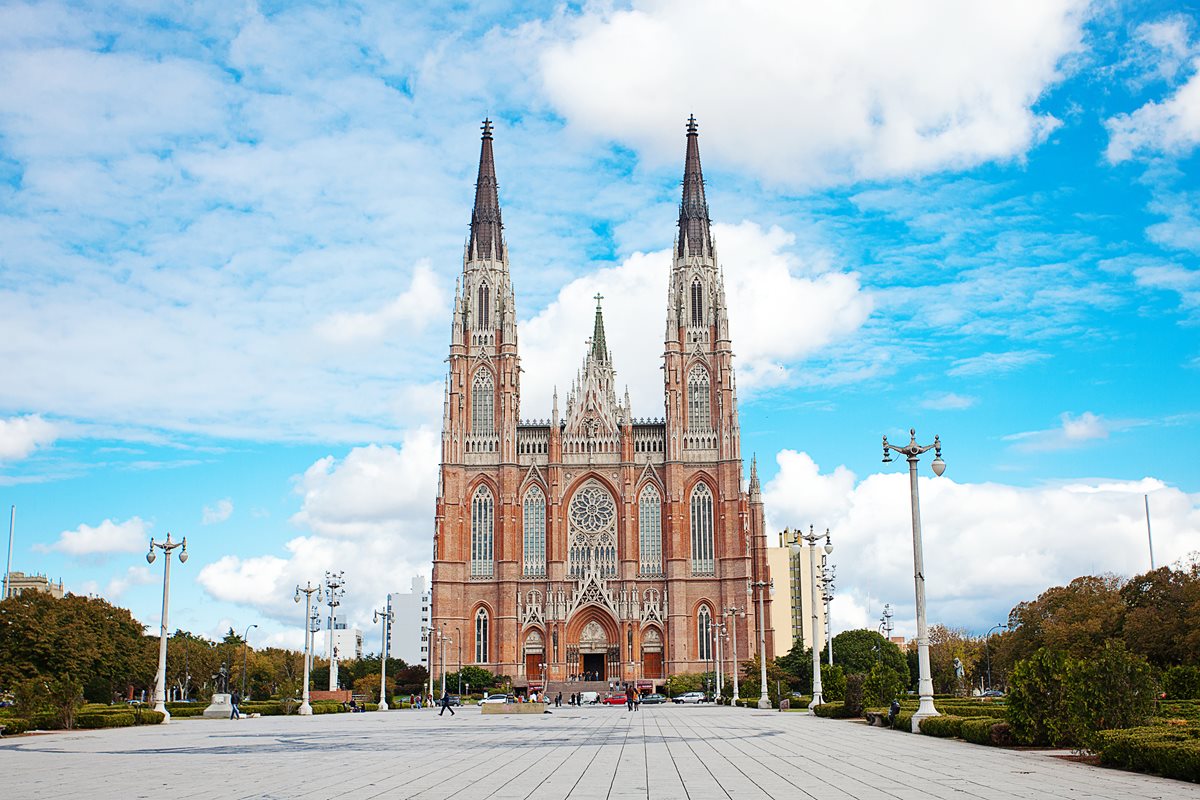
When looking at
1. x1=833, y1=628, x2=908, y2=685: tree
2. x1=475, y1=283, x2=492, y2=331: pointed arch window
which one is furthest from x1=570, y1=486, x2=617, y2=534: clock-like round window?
x1=833, y1=628, x2=908, y2=685: tree

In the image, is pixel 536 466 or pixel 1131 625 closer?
pixel 1131 625

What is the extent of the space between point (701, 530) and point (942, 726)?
229 feet

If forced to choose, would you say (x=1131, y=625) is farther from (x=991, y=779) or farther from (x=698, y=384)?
(x=698, y=384)

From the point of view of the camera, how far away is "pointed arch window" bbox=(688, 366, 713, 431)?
3957 inches

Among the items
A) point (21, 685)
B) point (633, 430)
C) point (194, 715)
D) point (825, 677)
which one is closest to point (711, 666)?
point (633, 430)

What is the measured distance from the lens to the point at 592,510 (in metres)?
100

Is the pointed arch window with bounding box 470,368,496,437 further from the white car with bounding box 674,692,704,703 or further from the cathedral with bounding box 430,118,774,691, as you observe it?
the white car with bounding box 674,692,704,703

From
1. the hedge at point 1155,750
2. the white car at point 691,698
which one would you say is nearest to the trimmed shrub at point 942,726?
the hedge at point 1155,750

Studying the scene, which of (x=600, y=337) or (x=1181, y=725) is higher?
(x=600, y=337)

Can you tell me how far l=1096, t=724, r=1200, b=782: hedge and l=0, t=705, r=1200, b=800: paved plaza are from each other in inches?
11.9

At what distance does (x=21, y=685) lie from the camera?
1469 inches

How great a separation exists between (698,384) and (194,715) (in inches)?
2205

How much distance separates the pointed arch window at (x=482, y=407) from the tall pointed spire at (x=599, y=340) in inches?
508

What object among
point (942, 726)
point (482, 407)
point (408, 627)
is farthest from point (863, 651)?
point (408, 627)
